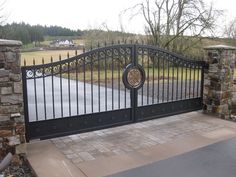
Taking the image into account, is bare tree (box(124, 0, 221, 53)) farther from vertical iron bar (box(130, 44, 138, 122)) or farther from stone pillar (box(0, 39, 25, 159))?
stone pillar (box(0, 39, 25, 159))

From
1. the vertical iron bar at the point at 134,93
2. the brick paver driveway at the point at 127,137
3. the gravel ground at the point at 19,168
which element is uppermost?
the vertical iron bar at the point at 134,93

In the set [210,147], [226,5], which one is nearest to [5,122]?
[210,147]

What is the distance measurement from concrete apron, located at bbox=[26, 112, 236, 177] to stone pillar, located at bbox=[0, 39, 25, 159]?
0.39 m

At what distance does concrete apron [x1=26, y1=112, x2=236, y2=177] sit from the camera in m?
3.14

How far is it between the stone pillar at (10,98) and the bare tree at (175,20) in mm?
11542

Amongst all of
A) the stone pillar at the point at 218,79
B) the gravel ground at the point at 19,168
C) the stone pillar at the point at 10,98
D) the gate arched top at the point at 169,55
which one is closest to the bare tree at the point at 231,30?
the stone pillar at the point at 218,79

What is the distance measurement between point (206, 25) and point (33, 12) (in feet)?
29.3

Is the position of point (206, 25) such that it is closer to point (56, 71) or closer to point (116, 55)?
point (116, 55)

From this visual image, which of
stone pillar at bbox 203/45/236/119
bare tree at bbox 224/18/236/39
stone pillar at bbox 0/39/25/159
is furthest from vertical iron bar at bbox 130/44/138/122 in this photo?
bare tree at bbox 224/18/236/39

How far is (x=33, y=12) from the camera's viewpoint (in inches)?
530

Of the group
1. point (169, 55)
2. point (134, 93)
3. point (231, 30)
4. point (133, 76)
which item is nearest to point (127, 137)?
point (134, 93)

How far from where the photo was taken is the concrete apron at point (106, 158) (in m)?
3.14

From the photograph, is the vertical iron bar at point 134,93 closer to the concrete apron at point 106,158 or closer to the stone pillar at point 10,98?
the concrete apron at point 106,158

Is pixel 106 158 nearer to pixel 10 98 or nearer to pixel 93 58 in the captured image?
pixel 10 98
